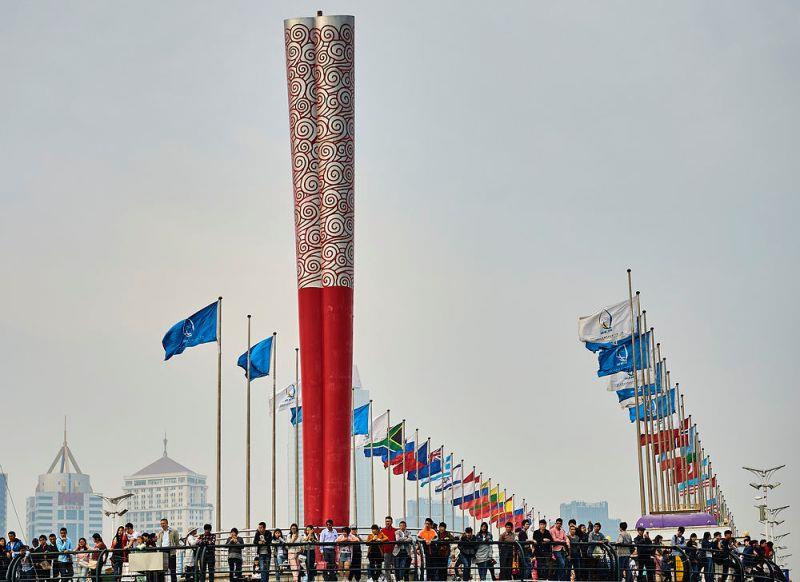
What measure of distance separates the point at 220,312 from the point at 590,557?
21.1 m

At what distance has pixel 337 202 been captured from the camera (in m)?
43.1

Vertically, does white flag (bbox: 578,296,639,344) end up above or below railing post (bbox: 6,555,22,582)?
above

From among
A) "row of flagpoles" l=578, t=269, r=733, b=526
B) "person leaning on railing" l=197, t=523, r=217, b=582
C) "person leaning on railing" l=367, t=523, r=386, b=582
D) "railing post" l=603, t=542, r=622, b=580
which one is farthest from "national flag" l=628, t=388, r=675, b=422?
"person leaning on railing" l=197, t=523, r=217, b=582

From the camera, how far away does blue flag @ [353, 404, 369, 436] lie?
6850 cm

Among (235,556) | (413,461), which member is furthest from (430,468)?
(235,556)

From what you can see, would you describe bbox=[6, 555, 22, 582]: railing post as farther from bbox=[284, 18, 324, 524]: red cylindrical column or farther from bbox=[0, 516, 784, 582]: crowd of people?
bbox=[284, 18, 324, 524]: red cylindrical column

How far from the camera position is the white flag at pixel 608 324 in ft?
185

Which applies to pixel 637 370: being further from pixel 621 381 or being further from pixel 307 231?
pixel 307 231

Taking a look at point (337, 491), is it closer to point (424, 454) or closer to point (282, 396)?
point (282, 396)

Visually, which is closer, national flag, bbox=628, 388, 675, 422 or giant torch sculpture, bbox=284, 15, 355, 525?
giant torch sculpture, bbox=284, 15, 355, 525

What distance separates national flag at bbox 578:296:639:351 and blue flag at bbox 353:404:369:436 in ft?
50.8

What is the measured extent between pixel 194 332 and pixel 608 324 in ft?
57.0

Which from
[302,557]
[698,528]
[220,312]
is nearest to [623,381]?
[698,528]

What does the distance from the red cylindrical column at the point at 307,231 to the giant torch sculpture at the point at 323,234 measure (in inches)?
1.2
